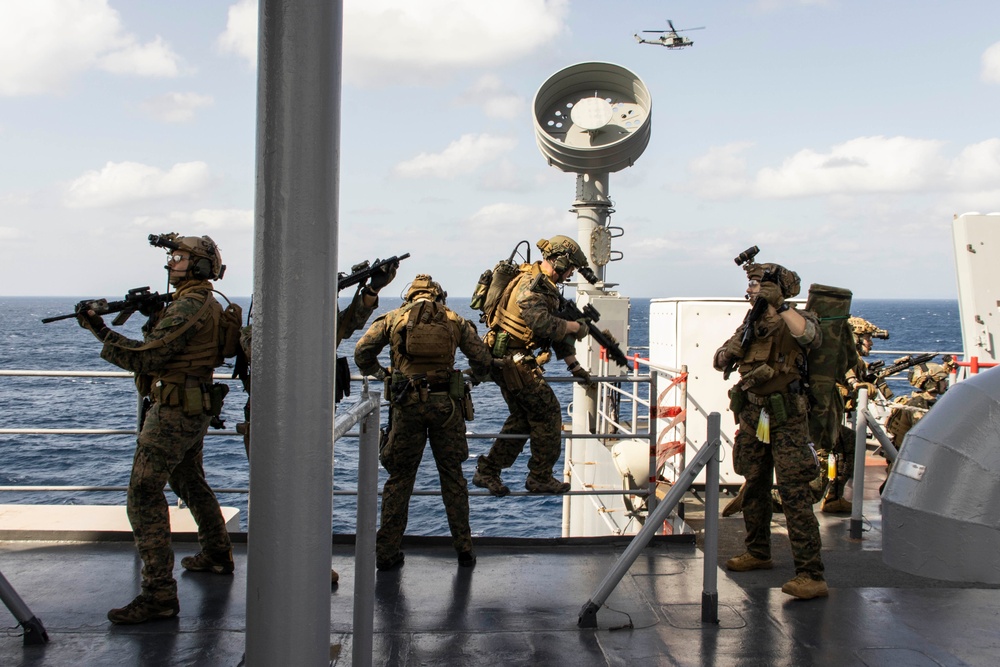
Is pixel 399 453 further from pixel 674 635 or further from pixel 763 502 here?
pixel 763 502

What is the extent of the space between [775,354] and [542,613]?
236cm

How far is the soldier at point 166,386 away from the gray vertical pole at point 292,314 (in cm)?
313

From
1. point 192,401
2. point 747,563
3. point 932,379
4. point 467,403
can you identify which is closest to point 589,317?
point 467,403

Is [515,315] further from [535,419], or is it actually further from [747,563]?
[747,563]

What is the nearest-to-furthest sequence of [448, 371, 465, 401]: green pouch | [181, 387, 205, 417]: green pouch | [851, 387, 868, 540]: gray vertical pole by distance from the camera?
[181, 387, 205, 417]: green pouch < [448, 371, 465, 401]: green pouch < [851, 387, 868, 540]: gray vertical pole

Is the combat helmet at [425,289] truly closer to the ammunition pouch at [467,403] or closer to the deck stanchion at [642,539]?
the ammunition pouch at [467,403]

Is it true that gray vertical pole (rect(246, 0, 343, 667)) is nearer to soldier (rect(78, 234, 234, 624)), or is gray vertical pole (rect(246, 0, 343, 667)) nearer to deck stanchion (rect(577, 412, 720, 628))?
deck stanchion (rect(577, 412, 720, 628))

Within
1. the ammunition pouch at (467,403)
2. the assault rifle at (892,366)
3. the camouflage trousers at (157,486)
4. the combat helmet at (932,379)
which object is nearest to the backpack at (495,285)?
the ammunition pouch at (467,403)

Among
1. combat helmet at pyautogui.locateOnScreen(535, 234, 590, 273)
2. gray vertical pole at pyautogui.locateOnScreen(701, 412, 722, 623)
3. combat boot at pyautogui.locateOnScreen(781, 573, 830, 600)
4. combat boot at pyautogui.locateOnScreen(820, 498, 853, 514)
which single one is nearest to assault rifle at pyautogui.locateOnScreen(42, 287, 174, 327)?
combat helmet at pyautogui.locateOnScreen(535, 234, 590, 273)

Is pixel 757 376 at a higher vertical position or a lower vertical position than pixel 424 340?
lower

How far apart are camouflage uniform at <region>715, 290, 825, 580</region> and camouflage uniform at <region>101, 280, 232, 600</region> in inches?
139

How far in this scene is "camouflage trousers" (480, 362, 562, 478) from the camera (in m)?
6.39

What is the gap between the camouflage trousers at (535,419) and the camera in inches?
251

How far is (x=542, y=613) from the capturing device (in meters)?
5.17
